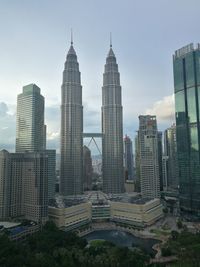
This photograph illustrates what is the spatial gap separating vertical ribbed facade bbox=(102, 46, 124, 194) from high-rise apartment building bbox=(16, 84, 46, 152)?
29.9 meters

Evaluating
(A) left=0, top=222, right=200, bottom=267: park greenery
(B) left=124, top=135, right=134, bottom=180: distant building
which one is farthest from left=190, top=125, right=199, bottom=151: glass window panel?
(B) left=124, top=135, right=134, bottom=180: distant building

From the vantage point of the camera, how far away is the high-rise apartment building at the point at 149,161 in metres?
93.8

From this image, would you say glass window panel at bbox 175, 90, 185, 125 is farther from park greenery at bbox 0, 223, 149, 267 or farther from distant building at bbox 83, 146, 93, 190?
distant building at bbox 83, 146, 93, 190

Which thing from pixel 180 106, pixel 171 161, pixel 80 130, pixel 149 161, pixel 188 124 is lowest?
pixel 171 161

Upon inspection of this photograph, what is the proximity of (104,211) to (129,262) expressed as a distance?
135ft

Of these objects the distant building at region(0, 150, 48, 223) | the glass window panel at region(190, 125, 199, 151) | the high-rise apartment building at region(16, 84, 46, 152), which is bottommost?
the distant building at region(0, 150, 48, 223)

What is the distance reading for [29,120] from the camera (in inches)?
4085

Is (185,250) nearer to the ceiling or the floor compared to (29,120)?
nearer to the floor

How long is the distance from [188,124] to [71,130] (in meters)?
49.8

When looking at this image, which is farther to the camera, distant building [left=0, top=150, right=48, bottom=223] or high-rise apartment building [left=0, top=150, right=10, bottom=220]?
high-rise apartment building [left=0, top=150, right=10, bottom=220]

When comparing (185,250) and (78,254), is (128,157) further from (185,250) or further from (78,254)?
(78,254)

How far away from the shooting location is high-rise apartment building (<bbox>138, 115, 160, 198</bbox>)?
308ft

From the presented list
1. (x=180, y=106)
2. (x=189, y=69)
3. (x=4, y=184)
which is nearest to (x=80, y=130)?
(x=180, y=106)

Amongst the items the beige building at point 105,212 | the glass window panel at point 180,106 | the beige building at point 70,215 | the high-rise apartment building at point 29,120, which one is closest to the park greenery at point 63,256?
the beige building at point 70,215
